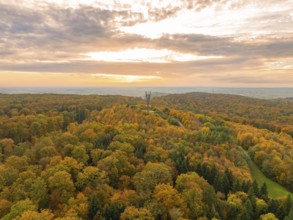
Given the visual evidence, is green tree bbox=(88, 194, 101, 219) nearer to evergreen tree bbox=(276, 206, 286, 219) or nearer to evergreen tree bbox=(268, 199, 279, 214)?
evergreen tree bbox=(268, 199, 279, 214)

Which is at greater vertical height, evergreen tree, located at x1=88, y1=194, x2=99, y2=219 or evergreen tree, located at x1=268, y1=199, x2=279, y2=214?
evergreen tree, located at x1=88, y1=194, x2=99, y2=219

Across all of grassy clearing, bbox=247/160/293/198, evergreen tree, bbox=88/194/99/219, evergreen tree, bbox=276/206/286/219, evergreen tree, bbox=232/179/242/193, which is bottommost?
grassy clearing, bbox=247/160/293/198

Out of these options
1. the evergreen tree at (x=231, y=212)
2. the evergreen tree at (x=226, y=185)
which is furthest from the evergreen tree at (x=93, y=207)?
the evergreen tree at (x=226, y=185)

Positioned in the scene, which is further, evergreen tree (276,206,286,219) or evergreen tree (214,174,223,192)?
evergreen tree (214,174,223,192)

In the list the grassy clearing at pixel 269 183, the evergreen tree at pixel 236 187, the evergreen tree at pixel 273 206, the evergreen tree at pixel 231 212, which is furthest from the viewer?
the grassy clearing at pixel 269 183

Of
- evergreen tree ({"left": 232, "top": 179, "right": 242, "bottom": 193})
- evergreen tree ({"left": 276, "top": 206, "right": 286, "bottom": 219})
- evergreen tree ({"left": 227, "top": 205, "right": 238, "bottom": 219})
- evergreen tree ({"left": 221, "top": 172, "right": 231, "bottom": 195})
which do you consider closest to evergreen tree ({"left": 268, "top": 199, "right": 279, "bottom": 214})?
evergreen tree ({"left": 276, "top": 206, "right": 286, "bottom": 219})

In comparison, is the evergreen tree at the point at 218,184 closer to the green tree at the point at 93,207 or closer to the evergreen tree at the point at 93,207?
the green tree at the point at 93,207

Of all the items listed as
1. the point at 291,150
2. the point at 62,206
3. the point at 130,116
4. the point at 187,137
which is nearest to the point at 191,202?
the point at 62,206

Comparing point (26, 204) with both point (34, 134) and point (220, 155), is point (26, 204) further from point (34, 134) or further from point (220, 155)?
point (34, 134)

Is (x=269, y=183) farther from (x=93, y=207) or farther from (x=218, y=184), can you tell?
(x=93, y=207)
